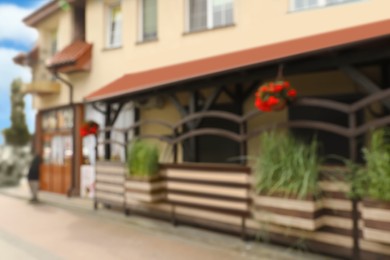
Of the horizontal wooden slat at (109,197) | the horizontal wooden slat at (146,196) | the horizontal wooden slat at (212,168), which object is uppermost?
the horizontal wooden slat at (212,168)

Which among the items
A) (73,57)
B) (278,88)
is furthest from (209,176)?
(73,57)

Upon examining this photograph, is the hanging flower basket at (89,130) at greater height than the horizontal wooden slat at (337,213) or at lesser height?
greater

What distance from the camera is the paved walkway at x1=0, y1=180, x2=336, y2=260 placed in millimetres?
5668

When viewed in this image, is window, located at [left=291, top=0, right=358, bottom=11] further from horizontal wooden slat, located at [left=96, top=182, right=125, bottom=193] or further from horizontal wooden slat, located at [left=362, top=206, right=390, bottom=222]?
horizontal wooden slat, located at [left=96, top=182, right=125, bottom=193]

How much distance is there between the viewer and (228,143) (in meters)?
8.42

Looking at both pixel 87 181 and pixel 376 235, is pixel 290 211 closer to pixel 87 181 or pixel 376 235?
pixel 376 235

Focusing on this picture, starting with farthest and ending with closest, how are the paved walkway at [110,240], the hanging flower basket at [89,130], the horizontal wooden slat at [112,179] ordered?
the hanging flower basket at [89,130]
the horizontal wooden slat at [112,179]
the paved walkway at [110,240]

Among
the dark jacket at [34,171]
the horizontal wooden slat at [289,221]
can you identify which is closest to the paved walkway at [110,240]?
the horizontal wooden slat at [289,221]

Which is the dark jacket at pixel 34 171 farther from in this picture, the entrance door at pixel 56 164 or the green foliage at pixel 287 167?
the green foliage at pixel 287 167

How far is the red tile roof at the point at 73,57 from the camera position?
11375 millimetres

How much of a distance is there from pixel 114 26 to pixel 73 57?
1723 mm

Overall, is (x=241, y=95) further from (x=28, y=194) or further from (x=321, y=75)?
(x=28, y=194)

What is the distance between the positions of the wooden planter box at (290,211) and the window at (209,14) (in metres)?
5.02

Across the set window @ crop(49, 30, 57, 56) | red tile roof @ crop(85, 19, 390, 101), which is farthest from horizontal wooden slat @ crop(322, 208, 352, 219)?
window @ crop(49, 30, 57, 56)
